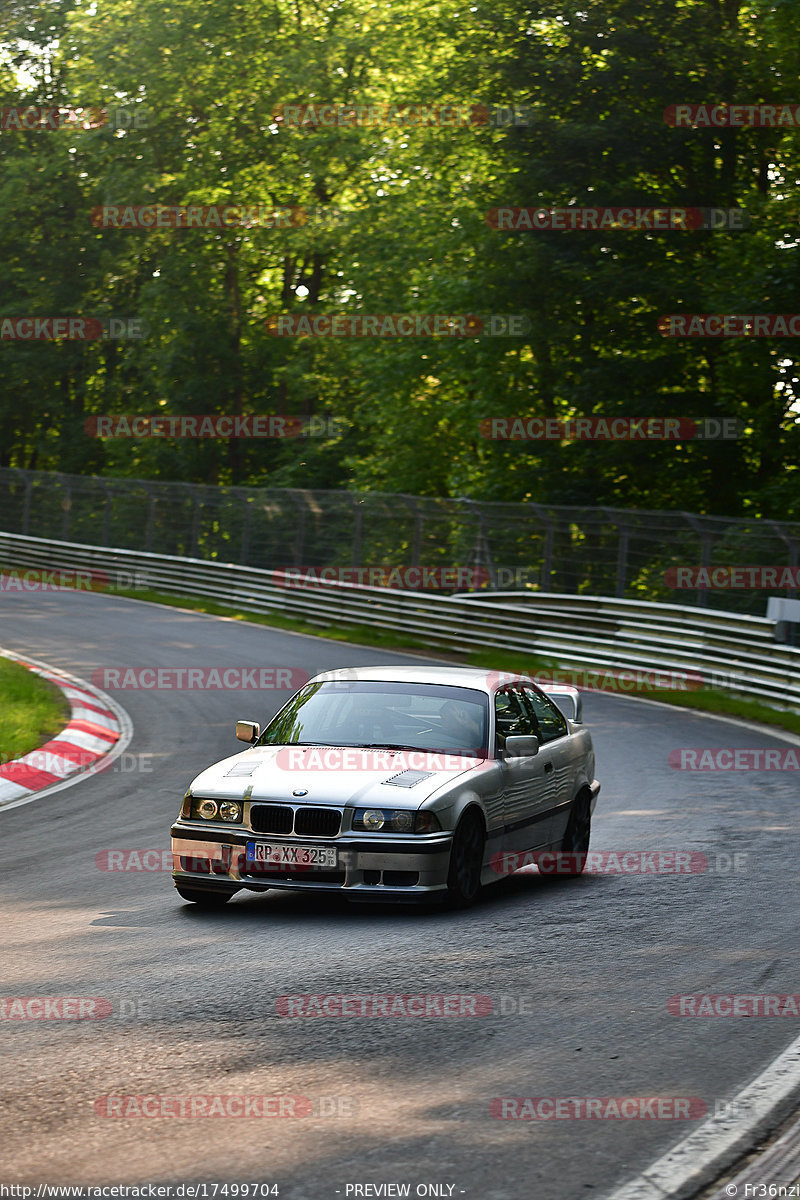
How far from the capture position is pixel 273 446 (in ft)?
166

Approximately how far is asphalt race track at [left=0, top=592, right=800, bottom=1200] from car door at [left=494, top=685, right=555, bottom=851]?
384 millimetres

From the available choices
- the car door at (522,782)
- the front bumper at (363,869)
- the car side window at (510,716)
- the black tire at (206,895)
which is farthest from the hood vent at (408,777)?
the black tire at (206,895)

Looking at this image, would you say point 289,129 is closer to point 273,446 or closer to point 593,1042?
point 273,446

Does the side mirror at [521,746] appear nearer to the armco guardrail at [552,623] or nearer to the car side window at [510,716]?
the car side window at [510,716]

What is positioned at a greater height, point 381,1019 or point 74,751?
point 381,1019

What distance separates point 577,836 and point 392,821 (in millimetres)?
2563

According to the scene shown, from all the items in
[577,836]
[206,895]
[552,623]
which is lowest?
[206,895]

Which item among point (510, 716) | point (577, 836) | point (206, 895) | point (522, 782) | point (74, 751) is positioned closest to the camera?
point (206, 895)

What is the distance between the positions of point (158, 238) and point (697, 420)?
26.1 metres

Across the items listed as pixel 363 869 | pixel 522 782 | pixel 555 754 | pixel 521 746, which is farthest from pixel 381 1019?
pixel 555 754

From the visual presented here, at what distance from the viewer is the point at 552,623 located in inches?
1012

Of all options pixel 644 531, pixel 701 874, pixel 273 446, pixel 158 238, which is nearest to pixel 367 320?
pixel 273 446

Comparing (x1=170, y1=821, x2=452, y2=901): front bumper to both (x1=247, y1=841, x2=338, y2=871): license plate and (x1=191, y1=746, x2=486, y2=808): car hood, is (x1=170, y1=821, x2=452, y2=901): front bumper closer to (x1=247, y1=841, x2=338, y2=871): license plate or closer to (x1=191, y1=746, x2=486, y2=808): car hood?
(x1=247, y1=841, x2=338, y2=871): license plate

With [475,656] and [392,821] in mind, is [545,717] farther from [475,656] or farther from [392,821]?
[475,656]
